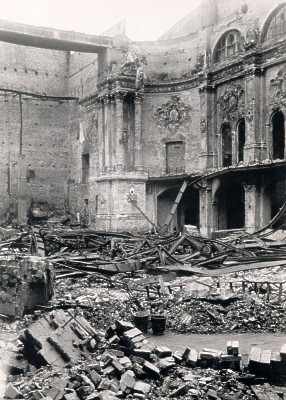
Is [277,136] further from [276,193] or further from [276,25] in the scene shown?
[276,25]

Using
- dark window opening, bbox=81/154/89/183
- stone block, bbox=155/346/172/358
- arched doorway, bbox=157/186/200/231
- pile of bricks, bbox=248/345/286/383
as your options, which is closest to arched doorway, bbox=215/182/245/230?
arched doorway, bbox=157/186/200/231

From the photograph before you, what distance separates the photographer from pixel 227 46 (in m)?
28.0

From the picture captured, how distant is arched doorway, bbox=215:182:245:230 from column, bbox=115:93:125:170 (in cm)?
624

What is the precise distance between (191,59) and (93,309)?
22835mm

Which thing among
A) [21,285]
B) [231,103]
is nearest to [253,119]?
[231,103]

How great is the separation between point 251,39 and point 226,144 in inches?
230

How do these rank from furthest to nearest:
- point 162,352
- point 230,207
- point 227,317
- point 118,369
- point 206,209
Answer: point 230,207 < point 206,209 < point 227,317 < point 162,352 < point 118,369

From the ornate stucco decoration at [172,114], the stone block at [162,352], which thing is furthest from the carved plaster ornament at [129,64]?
the stone block at [162,352]

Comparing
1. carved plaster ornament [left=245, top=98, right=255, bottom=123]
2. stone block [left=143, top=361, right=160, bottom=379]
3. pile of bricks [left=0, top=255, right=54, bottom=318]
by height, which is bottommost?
stone block [left=143, top=361, right=160, bottom=379]

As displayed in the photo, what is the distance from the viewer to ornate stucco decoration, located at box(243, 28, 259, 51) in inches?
1000

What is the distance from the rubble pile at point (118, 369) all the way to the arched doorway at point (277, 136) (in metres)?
18.8

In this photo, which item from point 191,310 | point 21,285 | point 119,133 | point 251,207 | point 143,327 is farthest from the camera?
point 119,133

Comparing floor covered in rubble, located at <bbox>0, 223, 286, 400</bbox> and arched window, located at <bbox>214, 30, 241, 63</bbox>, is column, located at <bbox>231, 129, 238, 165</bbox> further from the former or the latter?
floor covered in rubble, located at <bbox>0, 223, 286, 400</bbox>

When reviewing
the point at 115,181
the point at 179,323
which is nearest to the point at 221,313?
the point at 179,323
